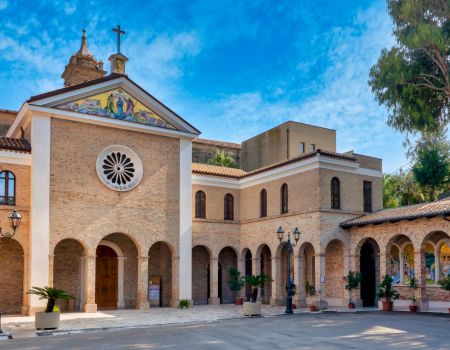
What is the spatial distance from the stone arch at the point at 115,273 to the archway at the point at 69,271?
1350 mm

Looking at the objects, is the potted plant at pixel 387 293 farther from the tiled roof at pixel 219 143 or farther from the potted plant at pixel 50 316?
the tiled roof at pixel 219 143

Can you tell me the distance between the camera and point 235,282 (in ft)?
93.7

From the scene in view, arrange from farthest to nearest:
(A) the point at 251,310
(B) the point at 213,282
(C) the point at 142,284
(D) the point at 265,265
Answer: (D) the point at 265,265 → (B) the point at 213,282 → (C) the point at 142,284 → (A) the point at 251,310

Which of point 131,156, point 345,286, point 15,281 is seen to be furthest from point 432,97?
point 15,281

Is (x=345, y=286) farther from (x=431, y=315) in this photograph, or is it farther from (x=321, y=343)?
(x=321, y=343)

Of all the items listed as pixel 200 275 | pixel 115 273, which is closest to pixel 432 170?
pixel 200 275

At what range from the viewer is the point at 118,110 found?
25.6 m

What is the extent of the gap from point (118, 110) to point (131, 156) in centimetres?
241

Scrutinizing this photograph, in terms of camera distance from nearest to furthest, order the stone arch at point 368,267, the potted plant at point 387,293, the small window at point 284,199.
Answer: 1. the potted plant at point 387,293
2. the stone arch at point 368,267
3. the small window at point 284,199

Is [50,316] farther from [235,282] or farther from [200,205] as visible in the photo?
[200,205]

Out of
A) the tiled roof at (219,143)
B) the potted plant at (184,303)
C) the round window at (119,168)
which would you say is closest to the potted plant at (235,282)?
the potted plant at (184,303)

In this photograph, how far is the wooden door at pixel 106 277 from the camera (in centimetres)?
2612

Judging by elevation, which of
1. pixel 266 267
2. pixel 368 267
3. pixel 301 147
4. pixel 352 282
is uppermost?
pixel 301 147

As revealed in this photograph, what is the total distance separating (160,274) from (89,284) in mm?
5359
